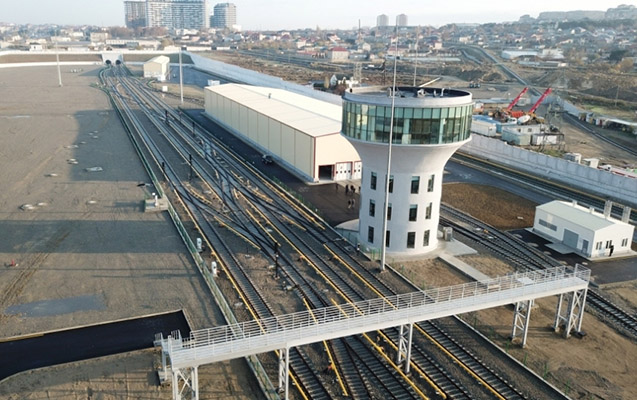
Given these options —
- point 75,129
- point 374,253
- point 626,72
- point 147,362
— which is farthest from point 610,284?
point 626,72

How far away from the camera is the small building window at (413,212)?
3778 centimetres

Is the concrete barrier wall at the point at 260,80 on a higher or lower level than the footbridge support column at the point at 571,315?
higher

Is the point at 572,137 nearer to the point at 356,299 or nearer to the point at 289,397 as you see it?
the point at 356,299

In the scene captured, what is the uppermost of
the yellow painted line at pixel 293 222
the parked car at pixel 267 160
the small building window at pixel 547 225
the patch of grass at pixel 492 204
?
the small building window at pixel 547 225

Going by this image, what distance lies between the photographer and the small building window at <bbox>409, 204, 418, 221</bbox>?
37.8 m

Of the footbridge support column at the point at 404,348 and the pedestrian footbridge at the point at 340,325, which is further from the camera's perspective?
the footbridge support column at the point at 404,348

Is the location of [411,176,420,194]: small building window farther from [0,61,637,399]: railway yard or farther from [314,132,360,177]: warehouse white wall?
[314,132,360,177]: warehouse white wall

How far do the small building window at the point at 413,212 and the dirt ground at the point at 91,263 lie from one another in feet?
48.7

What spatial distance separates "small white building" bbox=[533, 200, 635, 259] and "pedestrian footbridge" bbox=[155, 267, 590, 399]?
9232 mm

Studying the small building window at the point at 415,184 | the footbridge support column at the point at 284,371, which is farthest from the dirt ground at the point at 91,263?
the small building window at the point at 415,184

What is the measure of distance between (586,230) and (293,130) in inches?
1270

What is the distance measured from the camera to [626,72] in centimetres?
16112

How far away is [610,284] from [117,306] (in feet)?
97.8

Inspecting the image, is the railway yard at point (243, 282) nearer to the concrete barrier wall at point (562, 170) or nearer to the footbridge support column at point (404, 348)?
the footbridge support column at point (404, 348)
